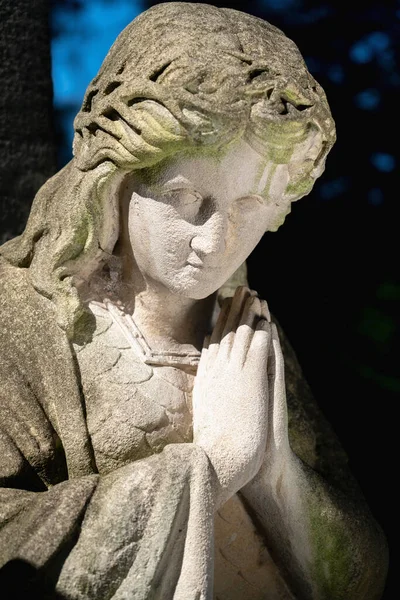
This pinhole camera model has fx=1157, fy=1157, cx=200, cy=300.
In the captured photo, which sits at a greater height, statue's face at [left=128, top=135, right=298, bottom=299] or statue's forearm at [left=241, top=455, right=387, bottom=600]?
statue's face at [left=128, top=135, right=298, bottom=299]

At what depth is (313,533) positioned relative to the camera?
209 cm

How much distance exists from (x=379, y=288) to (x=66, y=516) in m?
1.58

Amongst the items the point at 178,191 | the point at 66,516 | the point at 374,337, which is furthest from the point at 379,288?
the point at 66,516

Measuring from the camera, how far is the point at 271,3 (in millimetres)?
3100

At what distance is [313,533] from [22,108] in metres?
1.26

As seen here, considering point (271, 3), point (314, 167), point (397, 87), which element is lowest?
point (397, 87)

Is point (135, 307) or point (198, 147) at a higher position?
point (198, 147)

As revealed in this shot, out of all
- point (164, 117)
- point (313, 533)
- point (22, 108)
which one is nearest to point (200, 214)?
point (164, 117)

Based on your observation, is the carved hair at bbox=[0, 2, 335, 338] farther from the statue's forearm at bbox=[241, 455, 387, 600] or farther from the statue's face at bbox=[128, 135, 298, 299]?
the statue's forearm at bbox=[241, 455, 387, 600]

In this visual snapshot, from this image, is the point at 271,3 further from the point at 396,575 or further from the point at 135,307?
the point at 396,575

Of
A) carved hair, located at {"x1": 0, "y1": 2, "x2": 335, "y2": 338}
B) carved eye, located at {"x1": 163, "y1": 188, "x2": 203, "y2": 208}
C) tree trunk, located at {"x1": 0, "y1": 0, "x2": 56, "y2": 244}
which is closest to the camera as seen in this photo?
carved hair, located at {"x1": 0, "y1": 2, "x2": 335, "y2": 338}

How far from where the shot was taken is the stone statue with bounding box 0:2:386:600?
182 centimetres

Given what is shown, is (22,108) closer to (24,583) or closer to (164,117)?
(164,117)

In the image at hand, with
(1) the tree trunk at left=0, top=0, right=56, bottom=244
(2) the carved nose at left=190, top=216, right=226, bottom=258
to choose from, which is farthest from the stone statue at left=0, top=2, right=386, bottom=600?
(1) the tree trunk at left=0, top=0, right=56, bottom=244
